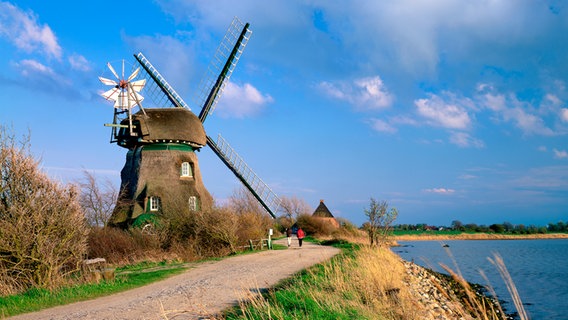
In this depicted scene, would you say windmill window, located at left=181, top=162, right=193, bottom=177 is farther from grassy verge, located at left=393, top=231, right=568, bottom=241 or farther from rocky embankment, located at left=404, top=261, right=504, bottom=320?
grassy verge, located at left=393, top=231, right=568, bottom=241

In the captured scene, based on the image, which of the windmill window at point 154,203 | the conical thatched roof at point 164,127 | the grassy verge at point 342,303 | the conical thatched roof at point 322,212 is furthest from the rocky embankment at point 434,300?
the conical thatched roof at point 322,212

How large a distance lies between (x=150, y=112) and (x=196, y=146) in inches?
160

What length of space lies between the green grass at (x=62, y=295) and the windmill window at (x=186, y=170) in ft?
54.4

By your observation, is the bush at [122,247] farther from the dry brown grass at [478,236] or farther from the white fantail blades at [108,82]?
the dry brown grass at [478,236]

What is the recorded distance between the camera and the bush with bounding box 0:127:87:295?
13.7 meters

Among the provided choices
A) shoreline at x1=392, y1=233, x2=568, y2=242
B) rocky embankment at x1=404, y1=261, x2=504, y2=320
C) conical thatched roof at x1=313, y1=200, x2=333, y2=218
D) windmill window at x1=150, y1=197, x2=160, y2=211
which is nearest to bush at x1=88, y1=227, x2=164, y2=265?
windmill window at x1=150, y1=197, x2=160, y2=211

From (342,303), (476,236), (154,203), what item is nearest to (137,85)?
(154,203)

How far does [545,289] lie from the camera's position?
23.4 metres

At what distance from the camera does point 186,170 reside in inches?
1286

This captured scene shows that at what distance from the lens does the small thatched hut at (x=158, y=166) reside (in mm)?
31000

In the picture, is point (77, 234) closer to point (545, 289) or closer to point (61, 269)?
point (61, 269)

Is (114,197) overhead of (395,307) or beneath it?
overhead

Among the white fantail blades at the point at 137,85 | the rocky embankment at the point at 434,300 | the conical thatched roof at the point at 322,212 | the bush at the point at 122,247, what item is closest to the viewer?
the rocky embankment at the point at 434,300

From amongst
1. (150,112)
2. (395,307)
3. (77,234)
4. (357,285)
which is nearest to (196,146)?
(150,112)
